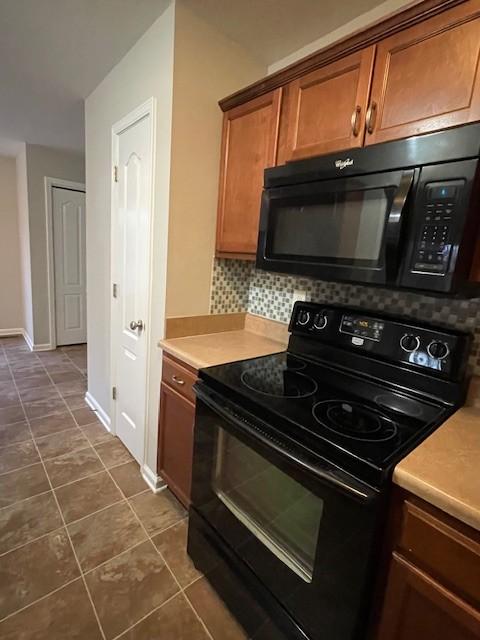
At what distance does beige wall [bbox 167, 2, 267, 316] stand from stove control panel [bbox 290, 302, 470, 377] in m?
0.61

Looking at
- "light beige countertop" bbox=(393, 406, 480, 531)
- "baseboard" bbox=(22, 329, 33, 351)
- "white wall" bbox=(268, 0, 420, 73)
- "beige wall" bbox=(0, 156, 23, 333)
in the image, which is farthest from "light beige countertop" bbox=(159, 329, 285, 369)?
"beige wall" bbox=(0, 156, 23, 333)

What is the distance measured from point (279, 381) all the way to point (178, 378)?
565mm

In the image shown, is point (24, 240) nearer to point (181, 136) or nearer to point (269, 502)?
point (181, 136)

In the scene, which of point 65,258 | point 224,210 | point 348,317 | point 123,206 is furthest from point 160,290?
point 65,258

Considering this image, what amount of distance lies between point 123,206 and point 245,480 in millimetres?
1728

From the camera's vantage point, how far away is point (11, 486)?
6.16ft

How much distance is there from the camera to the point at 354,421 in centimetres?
104

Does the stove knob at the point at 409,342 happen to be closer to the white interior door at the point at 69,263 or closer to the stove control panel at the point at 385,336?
the stove control panel at the point at 385,336

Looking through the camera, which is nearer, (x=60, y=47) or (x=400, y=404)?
(x=400, y=404)

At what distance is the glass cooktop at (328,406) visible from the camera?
893 mm

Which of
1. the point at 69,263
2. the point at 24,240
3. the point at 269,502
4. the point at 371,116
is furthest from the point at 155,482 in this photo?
the point at 24,240

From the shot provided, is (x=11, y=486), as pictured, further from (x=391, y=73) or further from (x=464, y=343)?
(x=391, y=73)

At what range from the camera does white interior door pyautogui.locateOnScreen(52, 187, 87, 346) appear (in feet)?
13.6

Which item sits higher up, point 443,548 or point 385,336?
point 385,336
